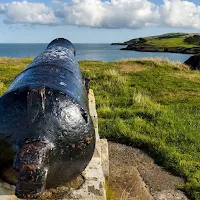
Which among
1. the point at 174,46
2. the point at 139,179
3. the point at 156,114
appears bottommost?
the point at 174,46

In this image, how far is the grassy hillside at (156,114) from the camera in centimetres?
612

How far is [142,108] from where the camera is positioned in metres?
9.01

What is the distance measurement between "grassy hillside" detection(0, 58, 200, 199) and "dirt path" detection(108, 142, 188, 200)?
0.60ft

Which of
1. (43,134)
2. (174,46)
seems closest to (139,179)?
(43,134)

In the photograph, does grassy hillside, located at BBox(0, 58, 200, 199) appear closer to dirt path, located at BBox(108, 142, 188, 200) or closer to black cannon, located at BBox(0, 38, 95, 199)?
dirt path, located at BBox(108, 142, 188, 200)

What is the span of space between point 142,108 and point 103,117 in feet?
3.59

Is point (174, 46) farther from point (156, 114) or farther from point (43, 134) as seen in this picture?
point (43, 134)

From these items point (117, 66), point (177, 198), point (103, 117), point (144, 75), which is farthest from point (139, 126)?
point (117, 66)

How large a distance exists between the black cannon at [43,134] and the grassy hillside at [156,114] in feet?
8.82

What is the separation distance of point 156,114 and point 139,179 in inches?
131

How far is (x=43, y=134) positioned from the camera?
2475mm

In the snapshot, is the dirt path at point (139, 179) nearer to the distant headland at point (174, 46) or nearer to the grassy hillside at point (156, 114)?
the grassy hillside at point (156, 114)

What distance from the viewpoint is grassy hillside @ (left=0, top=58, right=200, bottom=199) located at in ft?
20.1

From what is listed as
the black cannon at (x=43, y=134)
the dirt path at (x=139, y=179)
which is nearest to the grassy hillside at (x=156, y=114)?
the dirt path at (x=139, y=179)
